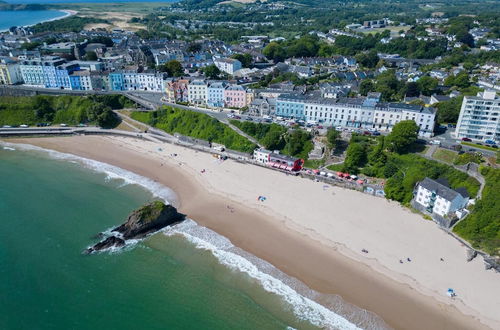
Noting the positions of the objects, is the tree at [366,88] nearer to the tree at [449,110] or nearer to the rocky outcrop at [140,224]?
the tree at [449,110]

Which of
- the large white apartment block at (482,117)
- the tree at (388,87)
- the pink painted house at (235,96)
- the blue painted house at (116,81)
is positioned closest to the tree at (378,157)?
the large white apartment block at (482,117)

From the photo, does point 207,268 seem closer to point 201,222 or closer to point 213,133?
point 201,222

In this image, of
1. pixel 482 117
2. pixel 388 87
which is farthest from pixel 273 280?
pixel 388 87

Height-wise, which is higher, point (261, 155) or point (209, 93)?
point (209, 93)

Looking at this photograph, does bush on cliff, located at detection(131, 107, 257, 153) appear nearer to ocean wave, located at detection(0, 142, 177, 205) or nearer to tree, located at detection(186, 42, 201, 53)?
ocean wave, located at detection(0, 142, 177, 205)

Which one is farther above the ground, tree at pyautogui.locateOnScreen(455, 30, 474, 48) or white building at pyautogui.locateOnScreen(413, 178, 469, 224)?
tree at pyautogui.locateOnScreen(455, 30, 474, 48)

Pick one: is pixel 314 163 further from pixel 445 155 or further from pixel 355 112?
pixel 445 155

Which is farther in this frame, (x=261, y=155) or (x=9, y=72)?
(x=9, y=72)

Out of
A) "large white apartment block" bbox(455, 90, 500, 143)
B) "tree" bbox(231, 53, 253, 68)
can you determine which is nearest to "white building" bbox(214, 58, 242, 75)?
"tree" bbox(231, 53, 253, 68)
